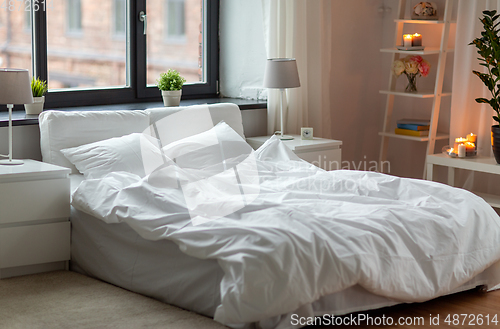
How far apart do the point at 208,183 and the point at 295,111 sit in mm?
1584

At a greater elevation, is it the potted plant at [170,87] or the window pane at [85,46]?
the window pane at [85,46]

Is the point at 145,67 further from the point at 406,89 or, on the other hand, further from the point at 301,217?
the point at 301,217

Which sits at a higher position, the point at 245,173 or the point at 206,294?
the point at 245,173

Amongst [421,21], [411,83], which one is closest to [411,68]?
[411,83]

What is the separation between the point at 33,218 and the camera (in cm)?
321

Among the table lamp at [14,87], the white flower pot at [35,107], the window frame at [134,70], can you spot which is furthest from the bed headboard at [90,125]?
the window frame at [134,70]

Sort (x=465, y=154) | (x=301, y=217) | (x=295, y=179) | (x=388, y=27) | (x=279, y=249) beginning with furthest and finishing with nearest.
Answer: (x=388, y=27), (x=465, y=154), (x=295, y=179), (x=301, y=217), (x=279, y=249)

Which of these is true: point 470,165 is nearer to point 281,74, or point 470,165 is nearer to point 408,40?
point 408,40

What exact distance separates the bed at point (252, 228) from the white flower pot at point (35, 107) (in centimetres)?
24

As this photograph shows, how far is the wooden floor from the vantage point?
272 centimetres

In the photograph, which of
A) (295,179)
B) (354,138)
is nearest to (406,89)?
(354,138)

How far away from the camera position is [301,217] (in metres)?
2.63

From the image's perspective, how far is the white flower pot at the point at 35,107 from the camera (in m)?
3.76

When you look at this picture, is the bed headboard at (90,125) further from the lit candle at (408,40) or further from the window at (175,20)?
the lit candle at (408,40)
